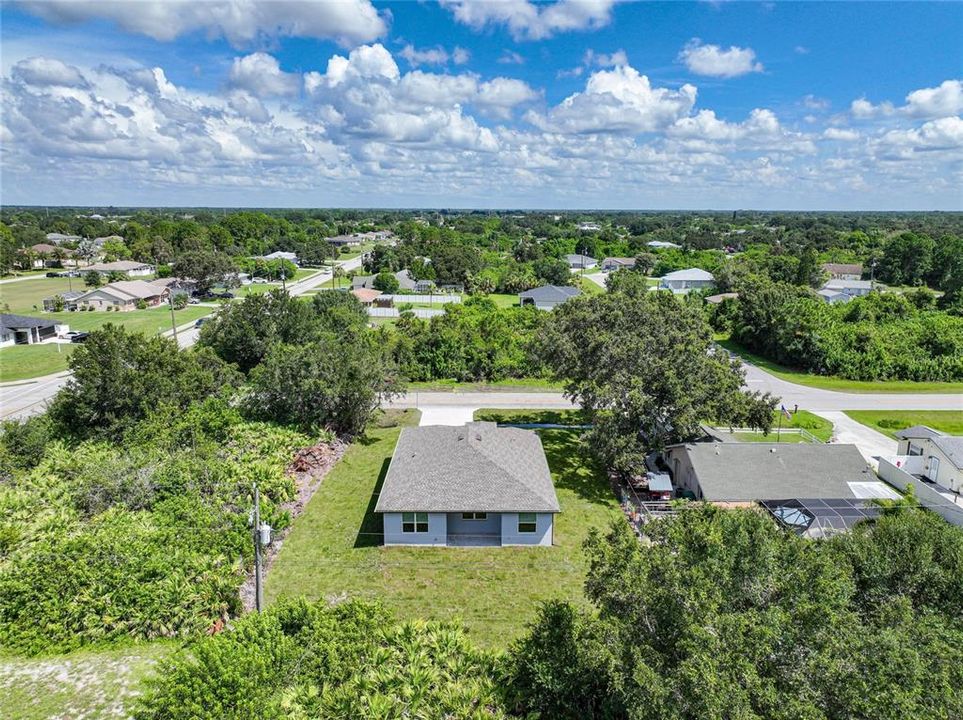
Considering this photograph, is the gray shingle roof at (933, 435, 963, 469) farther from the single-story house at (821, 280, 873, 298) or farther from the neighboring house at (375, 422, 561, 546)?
the single-story house at (821, 280, 873, 298)

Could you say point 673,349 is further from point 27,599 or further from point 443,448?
point 27,599

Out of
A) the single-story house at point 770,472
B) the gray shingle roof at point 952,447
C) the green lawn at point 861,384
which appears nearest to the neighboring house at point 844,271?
the green lawn at point 861,384

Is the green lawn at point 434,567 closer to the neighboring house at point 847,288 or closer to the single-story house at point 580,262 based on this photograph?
the neighboring house at point 847,288

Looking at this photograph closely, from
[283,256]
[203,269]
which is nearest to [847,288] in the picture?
[203,269]

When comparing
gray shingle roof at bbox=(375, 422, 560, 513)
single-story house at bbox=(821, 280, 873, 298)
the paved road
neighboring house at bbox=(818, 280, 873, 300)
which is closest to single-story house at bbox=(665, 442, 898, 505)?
gray shingle roof at bbox=(375, 422, 560, 513)

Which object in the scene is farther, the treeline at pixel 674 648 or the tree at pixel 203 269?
the tree at pixel 203 269

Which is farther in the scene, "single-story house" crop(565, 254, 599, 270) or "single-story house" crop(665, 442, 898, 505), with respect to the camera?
"single-story house" crop(565, 254, 599, 270)
